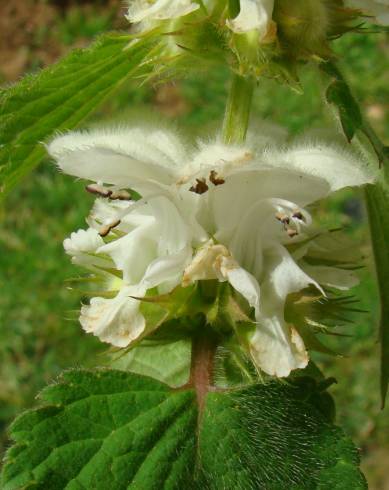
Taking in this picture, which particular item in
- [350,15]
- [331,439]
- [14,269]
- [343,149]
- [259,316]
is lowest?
[14,269]

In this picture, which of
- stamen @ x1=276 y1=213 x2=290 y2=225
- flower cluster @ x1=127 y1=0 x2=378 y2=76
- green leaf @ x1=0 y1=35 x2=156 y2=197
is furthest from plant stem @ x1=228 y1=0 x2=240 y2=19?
stamen @ x1=276 y1=213 x2=290 y2=225

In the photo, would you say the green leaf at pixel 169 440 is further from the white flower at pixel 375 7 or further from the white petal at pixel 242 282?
the white flower at pixel 375 7

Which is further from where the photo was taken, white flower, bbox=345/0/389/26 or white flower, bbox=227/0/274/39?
white flower, bbox=345/0/389/26

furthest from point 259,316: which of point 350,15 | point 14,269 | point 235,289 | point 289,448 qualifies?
point 14,269

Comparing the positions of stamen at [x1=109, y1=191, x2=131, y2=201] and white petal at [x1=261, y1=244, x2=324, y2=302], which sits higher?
stamen at [x1=109, y1=191, x2=131, y2=201]

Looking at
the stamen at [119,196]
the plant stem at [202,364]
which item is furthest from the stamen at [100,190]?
the plant stem at [202,364]

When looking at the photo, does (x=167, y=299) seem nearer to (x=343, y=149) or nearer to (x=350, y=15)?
(x=343, y=149)

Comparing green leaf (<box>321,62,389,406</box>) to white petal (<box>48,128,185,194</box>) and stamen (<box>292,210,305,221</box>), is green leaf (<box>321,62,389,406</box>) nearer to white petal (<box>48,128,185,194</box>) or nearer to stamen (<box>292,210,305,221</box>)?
stamen (<box>292,210,305,221</box>)
